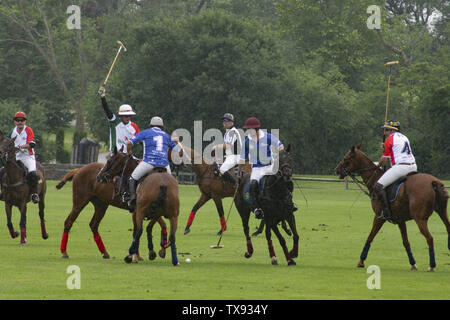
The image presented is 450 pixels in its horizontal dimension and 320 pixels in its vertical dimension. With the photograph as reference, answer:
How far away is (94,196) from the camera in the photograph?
1666cm

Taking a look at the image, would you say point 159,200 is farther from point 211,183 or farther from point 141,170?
point 211,183

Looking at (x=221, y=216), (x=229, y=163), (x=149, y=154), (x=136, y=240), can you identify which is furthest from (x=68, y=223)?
(x=221, y=216)

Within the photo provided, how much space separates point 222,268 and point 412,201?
3367 millimetres

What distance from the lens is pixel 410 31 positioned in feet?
254

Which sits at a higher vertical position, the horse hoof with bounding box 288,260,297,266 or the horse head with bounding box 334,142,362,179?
the horse head with bounding box 334,142,362,179

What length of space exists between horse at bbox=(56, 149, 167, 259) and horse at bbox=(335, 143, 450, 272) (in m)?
3.72

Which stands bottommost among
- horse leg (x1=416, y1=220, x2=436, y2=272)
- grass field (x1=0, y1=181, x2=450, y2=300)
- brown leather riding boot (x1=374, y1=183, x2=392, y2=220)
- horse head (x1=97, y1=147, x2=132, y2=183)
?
grass field (x1=0, y1=181, x2=450, y2=300)

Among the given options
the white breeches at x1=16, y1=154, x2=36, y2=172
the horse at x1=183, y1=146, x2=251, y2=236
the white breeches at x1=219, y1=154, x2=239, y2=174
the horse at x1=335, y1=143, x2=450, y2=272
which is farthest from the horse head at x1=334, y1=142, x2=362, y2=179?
the white breeches at x1=16, y1=154, x2=36, y2=172

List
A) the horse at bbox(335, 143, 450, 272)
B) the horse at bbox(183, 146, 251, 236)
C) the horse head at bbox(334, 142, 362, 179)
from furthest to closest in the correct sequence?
the horse at bbox(183, 146, 251, 236) → the horse head at bbox(334, 142, 362, 179) → the horse at bbox(335, 143, 450, 272)

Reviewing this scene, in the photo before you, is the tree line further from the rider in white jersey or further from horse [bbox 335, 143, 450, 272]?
the rider in white jersey

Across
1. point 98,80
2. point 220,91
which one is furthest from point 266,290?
point 98,80

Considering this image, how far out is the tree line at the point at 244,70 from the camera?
54.1 m

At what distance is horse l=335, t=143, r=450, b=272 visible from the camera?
1498cm
